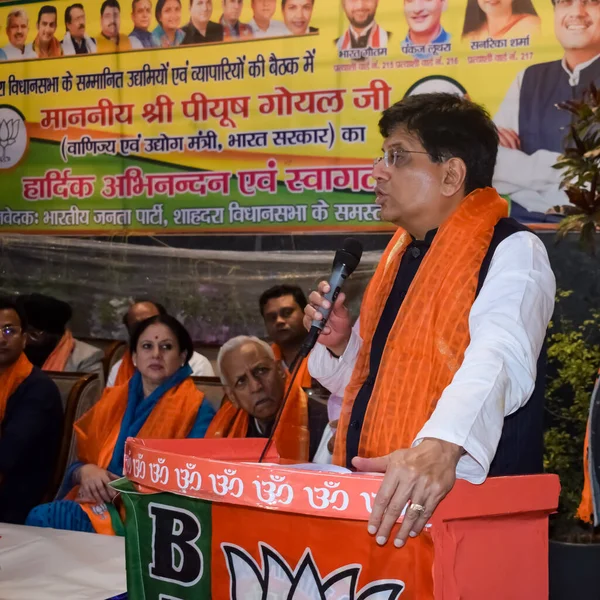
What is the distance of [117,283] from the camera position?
490 cm

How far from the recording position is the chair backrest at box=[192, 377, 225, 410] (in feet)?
11.4

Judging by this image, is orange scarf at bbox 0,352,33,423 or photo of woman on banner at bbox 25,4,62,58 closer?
orange scarf at bbox 0,352,33,423

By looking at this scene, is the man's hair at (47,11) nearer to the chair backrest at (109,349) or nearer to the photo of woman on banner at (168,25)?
the photo of woman on banner at (168,25)

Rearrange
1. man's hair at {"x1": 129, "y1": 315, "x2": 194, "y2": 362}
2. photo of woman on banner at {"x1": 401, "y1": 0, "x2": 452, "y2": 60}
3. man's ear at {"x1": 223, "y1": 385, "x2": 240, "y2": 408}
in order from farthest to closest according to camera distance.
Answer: photo of woman on banner at {"x1": 401, "y1": 0, "x2": 452, "y2": 60} < man's hair at {"x1": 129, "y1": 315, "x2": 194, "y2": 362} < man's ear at {"x1": 223, "y1": 385, "x2": 240, "y2": 408}

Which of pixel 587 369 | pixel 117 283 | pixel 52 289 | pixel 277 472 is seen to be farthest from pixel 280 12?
pixel 277 472

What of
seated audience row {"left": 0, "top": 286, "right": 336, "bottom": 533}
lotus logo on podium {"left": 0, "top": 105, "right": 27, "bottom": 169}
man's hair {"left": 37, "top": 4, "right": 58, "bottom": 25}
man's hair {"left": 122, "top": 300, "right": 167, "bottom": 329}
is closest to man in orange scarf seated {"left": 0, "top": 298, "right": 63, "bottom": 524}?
seated audience row {"left": 0, "top": 286, "right": 336, "bottom": 533}

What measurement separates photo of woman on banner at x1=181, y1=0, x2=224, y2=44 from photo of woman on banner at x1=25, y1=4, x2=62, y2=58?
0.86 m

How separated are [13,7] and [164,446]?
4537 millimetres

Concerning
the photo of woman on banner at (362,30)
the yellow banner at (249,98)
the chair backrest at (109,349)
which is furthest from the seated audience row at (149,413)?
the photo of woman on banner at (362,30)

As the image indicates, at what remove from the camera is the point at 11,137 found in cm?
532

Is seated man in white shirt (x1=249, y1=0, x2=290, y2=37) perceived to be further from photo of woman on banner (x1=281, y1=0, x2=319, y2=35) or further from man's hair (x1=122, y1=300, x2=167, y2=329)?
man's hair (x1=122, y1=300, x2=167, y2=329)

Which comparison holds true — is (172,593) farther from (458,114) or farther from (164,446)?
(458,114)

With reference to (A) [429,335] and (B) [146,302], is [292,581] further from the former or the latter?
(B) [146,302]

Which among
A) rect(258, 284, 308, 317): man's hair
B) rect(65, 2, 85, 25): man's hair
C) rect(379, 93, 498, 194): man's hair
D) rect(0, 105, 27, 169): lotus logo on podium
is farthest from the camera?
rect(0, 105, 27, 169): lotus logo on podium
